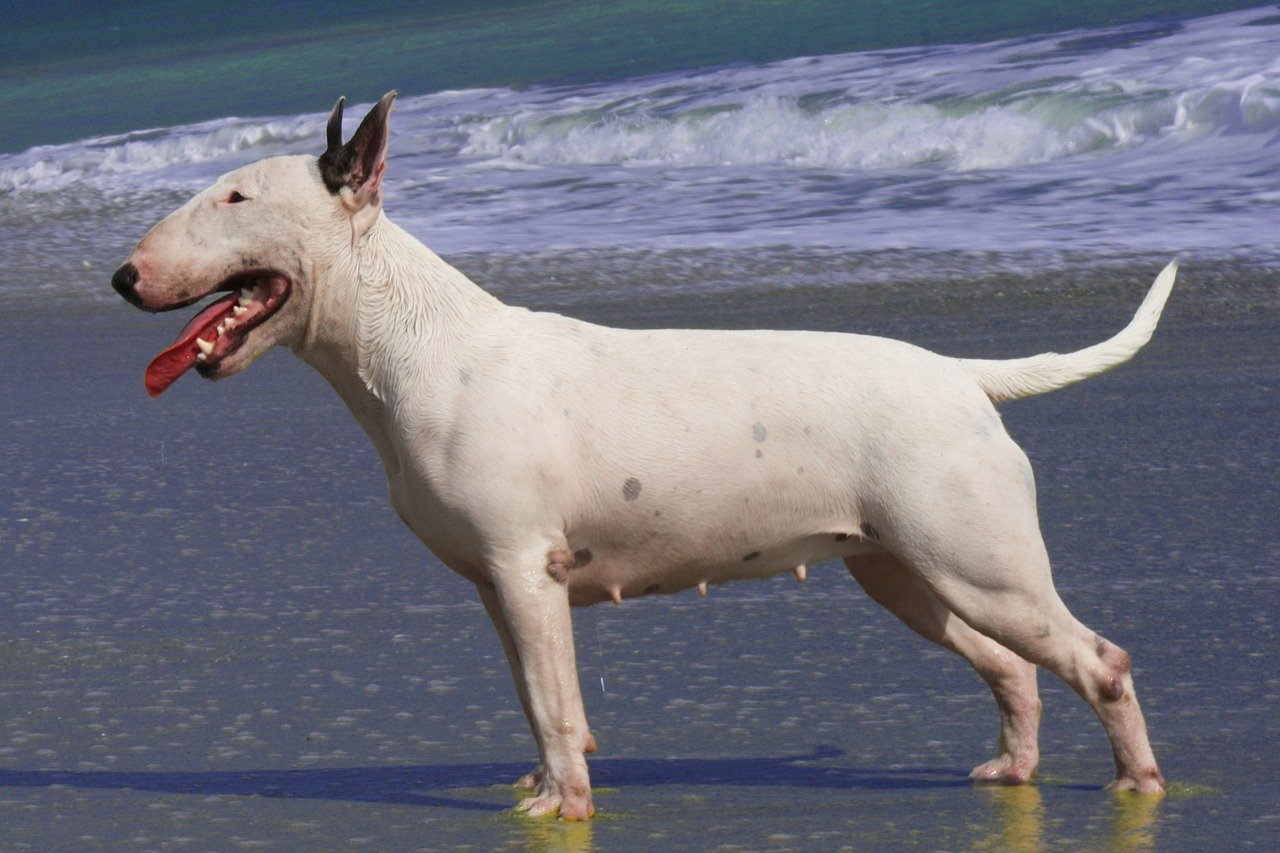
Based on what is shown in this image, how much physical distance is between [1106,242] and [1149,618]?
228 inches

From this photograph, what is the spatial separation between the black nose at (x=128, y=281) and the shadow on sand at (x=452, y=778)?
3.00ft

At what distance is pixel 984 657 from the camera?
140 inches

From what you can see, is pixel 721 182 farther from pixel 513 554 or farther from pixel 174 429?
pixel 513 554

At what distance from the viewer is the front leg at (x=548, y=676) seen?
3.22 m

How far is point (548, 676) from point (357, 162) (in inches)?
39.2

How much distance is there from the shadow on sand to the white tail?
75 centimetres

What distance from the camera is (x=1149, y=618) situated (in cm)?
422

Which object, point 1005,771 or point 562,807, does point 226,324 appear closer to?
point 562,807

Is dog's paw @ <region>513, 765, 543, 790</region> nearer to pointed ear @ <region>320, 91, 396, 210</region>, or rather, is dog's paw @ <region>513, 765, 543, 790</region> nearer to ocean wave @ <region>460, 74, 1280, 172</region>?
pointed ear @ <region>320, 91, 396, 210</region>

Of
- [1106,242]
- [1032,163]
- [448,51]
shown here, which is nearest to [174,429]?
[1106,242]

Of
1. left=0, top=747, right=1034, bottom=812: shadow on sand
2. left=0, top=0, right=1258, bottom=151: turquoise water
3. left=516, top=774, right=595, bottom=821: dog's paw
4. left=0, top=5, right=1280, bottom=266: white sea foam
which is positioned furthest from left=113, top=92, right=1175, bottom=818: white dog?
left=0, top=0, right=1258, bottom=151: turquoise water

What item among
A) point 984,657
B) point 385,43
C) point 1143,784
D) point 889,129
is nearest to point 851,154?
point 889,129

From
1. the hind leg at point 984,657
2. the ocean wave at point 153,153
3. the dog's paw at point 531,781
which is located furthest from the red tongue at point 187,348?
the ocean wave at point 153,153

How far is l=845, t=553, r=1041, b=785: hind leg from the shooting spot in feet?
11.2
